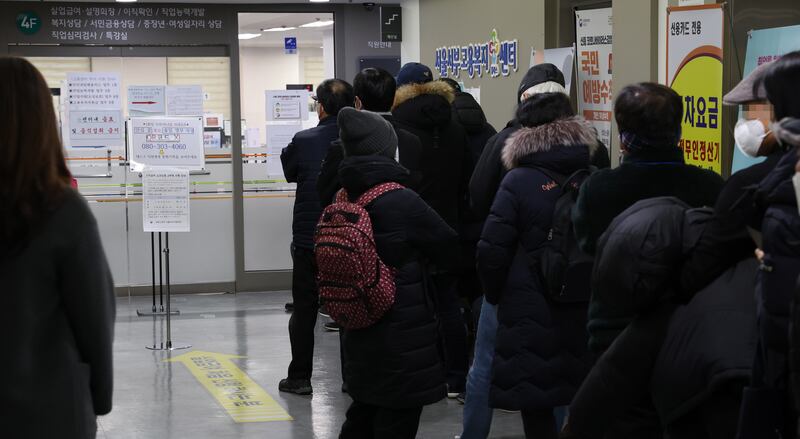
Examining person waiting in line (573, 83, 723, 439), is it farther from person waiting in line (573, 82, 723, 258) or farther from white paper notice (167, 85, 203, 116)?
white paper notice (167, 85, 203, 116)

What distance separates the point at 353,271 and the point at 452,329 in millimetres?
2252

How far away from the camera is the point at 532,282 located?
4145 mm

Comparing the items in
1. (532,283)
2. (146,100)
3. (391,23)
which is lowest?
(532,283)

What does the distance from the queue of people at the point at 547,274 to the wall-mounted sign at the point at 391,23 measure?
4866mm

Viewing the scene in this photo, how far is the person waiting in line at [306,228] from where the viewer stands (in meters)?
6.37

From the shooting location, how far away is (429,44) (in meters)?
9.68

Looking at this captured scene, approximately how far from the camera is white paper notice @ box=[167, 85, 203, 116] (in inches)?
402

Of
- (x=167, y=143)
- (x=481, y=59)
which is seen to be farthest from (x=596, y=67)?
A: (x=167, y=143)

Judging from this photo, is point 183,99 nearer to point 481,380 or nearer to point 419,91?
point 419,91

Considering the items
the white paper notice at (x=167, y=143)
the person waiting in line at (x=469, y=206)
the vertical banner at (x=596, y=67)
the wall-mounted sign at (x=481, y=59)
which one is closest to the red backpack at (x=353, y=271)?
the person waiting in line at (x=469, y=206)

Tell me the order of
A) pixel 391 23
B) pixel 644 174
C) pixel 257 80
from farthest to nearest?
1. pixel 257 80
2. pixel 391 23
3. pixel 644 174

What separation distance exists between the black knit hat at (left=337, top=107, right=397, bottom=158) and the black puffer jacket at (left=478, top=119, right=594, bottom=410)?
47 cm

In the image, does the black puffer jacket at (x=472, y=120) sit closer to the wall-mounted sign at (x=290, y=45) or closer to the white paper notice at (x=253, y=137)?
the white paper notice at (x=253, y=137)

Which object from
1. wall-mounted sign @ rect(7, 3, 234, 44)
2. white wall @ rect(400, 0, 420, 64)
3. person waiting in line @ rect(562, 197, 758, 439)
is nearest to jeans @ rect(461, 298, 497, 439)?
person waiting in line @ rect(562, 197, 758, 439)
